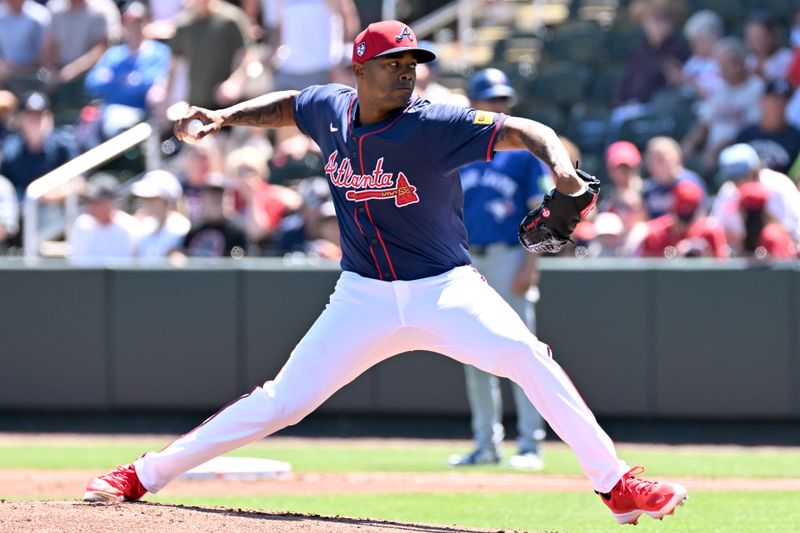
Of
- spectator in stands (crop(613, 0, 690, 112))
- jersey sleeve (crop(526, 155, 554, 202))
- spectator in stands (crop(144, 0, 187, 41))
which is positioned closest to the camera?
jersey sleeve (crop(526, 155, 554, 202))

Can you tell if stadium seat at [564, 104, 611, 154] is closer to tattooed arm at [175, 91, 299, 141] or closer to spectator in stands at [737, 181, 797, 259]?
spectator in stands at [737, 181, 797, 259]

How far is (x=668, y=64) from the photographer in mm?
12523

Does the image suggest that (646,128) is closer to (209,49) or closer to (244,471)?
(209,49)

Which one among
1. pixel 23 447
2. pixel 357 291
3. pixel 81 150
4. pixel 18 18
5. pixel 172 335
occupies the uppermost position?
pixel 18 18

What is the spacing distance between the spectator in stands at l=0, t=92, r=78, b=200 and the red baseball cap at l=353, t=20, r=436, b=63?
8215 millimetres

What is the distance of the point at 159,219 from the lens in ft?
36.7

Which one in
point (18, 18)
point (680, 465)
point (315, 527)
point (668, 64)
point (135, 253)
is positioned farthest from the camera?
point (18, 18)

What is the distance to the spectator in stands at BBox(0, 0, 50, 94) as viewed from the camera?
48.6 feet

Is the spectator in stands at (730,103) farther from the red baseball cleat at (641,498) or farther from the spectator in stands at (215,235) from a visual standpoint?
the red baseball cleat at (641,498)

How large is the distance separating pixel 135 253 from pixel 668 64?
16.9 ft

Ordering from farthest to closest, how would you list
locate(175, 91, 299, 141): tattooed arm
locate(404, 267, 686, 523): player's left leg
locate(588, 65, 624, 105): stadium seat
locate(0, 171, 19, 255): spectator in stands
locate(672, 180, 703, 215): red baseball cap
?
locate(588, 65, 624, 105): stadium seat < locate(0, 171, 19, 255): spectator in stands < locate(672, 180, 703, 215): red baseball cap < locate(175, 91, 299, 141): tattooed arm < locate(404, 267, 686, 523): player's left leg

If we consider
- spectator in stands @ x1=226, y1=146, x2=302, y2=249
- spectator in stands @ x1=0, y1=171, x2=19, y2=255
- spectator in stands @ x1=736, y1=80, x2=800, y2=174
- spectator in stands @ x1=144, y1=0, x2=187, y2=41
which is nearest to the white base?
spectator in stands @ x1=226, y1=146, x2=302, y2=249

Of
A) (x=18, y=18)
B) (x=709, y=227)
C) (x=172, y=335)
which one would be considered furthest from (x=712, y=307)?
(x=18, y=18)

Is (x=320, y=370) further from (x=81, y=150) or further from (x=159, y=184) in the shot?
(x=81, y=150)
